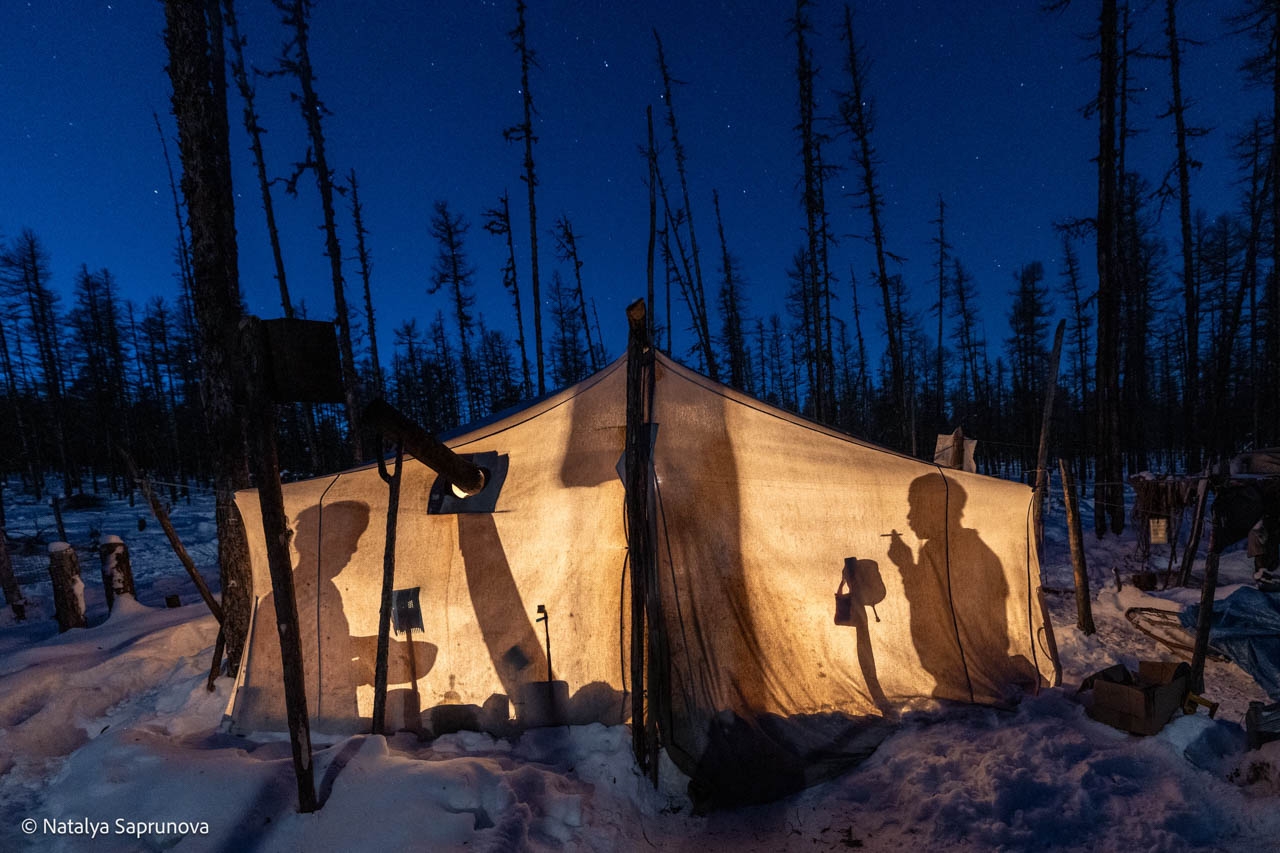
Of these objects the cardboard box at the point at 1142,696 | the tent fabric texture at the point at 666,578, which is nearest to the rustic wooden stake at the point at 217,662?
the tent fabric texture at the point at 666,578

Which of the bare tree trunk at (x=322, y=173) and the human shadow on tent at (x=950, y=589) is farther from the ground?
the bare tree trunk at (x=322, y=173)

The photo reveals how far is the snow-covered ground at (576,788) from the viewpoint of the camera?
123 inches

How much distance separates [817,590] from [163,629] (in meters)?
8.37

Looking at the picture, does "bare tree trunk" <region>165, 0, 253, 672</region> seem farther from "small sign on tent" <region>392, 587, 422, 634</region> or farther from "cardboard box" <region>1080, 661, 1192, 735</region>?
"cardboard box" <region>1080, 661, 1192, 735</region>

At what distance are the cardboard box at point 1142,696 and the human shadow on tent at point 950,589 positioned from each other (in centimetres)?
85

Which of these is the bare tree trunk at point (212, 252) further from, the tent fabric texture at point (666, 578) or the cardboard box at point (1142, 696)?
the cardboard box at point (1142, 696)

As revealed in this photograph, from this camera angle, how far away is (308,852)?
2.96 m

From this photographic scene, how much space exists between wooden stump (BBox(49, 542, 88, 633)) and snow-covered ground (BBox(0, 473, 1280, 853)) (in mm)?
3345

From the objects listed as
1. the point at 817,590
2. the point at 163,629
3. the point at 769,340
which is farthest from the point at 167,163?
the point at 769,340

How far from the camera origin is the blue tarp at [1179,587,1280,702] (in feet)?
15.7

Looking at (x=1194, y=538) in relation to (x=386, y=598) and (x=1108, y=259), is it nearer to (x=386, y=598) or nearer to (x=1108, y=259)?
(x=1108, y=259)

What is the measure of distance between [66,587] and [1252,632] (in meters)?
14.8

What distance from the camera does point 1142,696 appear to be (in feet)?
13.2

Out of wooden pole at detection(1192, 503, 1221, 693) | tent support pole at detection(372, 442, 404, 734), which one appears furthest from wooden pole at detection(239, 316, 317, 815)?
wooden pole at detection(1192, 503, 1221, 693)
